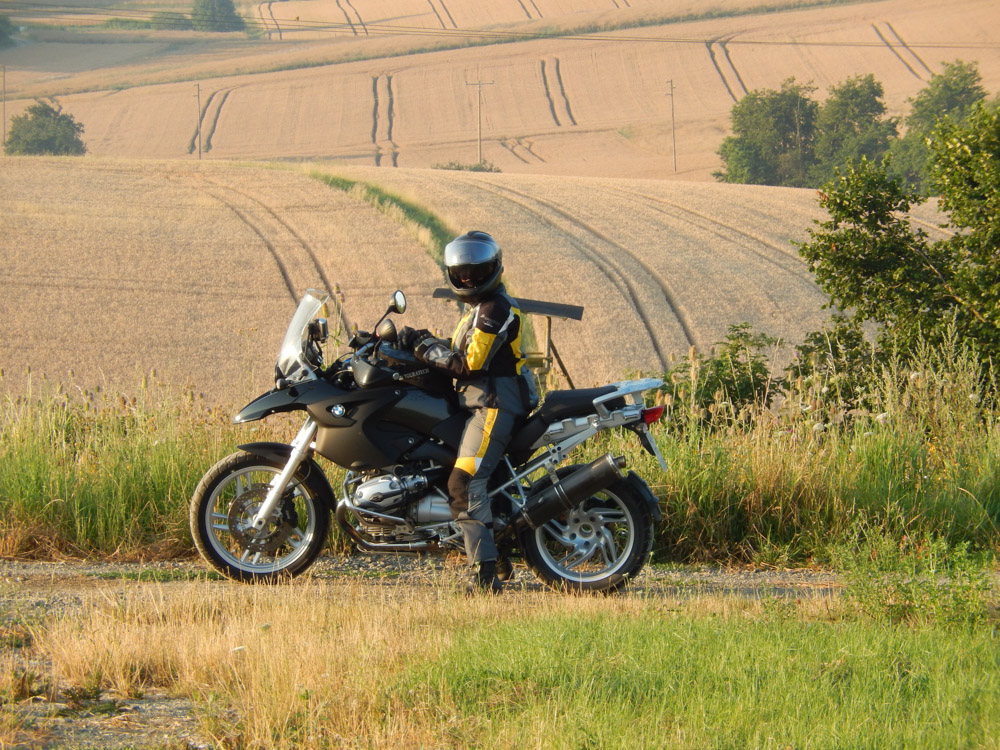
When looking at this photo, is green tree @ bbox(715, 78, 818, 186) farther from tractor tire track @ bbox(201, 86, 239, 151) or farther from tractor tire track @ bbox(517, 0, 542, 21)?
tractor tire track @ bbox(517, 0, 542, 21)

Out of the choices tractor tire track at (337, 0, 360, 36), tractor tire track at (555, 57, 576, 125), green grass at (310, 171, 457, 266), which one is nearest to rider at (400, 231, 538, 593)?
green grass at (310, 171, 457, 266)

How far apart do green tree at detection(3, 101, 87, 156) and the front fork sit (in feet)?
285

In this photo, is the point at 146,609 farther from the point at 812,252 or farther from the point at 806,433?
the point at 812,252

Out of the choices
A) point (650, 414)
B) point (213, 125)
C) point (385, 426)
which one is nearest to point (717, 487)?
point (650, 414)

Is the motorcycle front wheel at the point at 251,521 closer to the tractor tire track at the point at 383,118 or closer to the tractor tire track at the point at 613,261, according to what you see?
the tractor tire track at the point at 613,261

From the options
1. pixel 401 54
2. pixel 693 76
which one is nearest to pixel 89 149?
pixel 401 54

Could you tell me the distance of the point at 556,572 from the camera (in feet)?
19.7

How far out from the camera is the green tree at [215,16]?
139675 mm

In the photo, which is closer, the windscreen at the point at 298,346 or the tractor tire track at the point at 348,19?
the windscreen at the point at 298,346

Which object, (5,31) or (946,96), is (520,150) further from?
(5,31)

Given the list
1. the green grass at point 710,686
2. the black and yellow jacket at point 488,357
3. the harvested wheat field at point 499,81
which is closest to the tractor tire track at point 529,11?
the harvested wheat field at point 499,81

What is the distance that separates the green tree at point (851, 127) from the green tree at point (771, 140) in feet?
4.85

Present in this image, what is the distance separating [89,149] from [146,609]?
92847 millimetres

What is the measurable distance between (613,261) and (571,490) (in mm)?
28198
